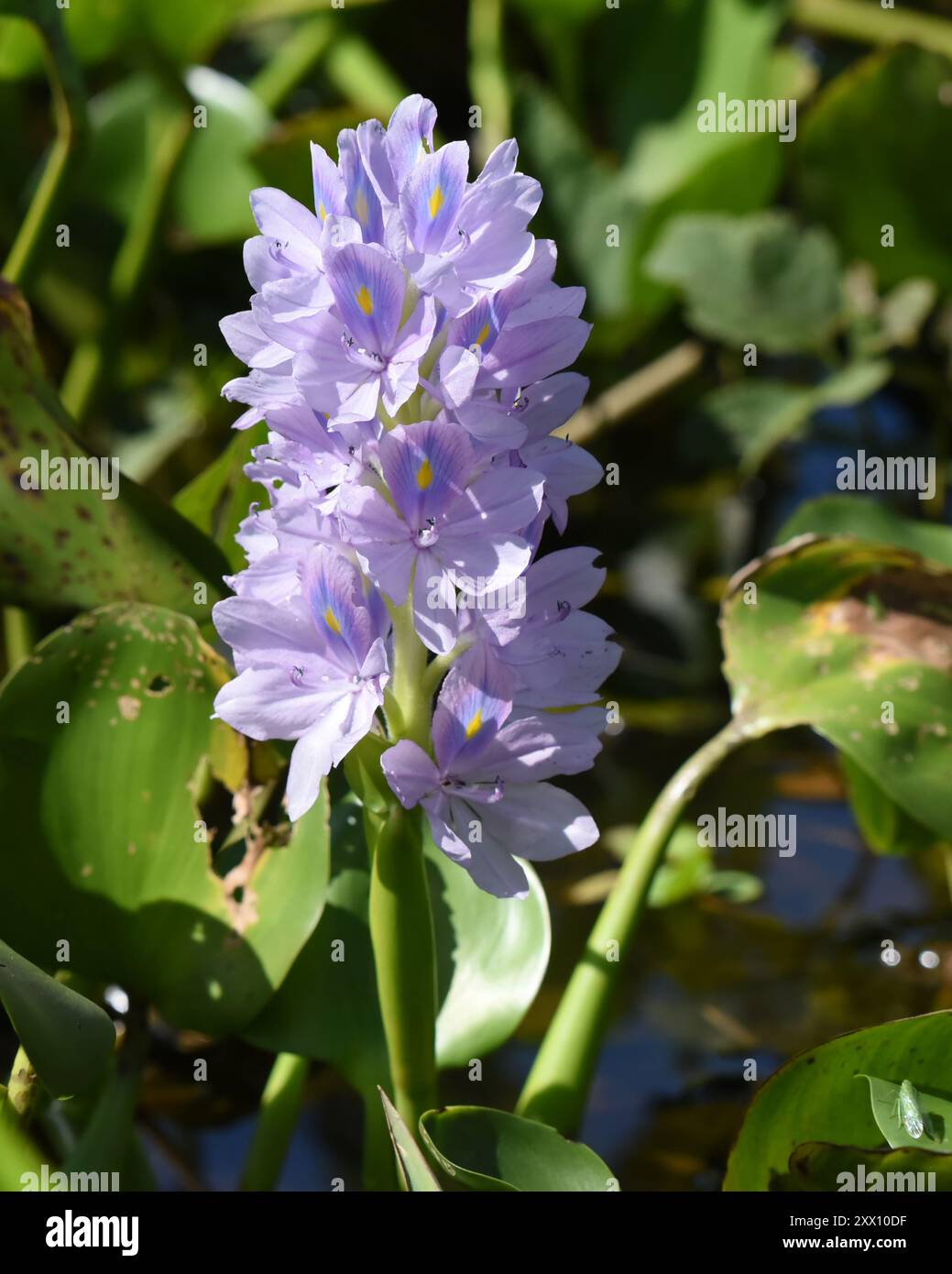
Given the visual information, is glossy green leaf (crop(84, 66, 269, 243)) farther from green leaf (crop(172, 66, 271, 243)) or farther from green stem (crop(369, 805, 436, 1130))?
green stem (crop(369, 805, 436, 1130))

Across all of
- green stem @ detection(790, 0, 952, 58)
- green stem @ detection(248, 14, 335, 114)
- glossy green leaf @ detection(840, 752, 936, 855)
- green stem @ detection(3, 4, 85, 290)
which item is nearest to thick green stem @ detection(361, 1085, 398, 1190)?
glossy green leaf @ detection(840, 752, 936, 855)

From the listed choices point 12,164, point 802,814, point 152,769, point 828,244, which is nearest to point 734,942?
point 802,814

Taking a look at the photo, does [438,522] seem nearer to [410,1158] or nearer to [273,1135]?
[410,1158]

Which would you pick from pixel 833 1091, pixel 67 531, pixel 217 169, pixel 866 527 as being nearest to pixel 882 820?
pixel 866 527

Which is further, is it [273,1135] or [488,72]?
[488,72]

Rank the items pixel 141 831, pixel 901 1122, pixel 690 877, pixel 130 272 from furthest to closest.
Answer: pixel 130 272 < pixel 690 877 < pixel 141 831 < pixel 901 1122
